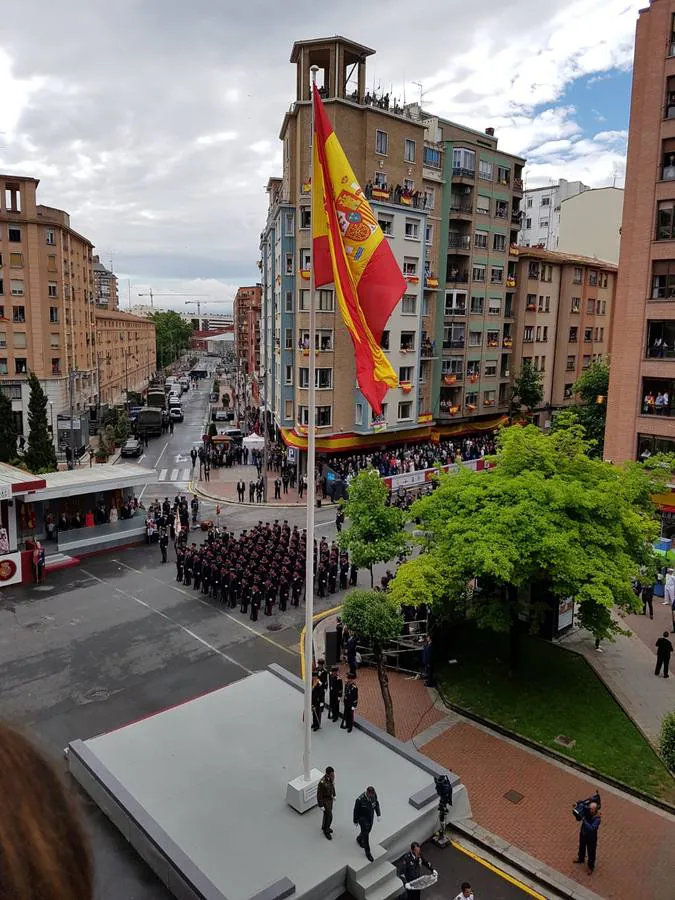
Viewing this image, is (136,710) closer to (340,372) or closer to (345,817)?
(345,817)

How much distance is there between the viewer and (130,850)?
11.6m

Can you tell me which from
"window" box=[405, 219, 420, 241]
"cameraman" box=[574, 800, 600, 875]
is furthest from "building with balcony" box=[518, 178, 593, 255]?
"cameraman" box=[574, 800, 600, 875]

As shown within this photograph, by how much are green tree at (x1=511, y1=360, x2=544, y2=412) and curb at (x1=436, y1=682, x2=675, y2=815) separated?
41.0m

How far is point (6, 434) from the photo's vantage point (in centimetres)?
4275

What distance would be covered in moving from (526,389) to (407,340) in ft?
46.7

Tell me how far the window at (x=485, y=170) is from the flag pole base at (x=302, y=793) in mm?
45815

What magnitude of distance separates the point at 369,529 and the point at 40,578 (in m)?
12.9

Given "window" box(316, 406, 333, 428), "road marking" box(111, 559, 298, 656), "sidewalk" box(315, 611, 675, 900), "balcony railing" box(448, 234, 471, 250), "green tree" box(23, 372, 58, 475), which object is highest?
"balcony railing" box(448, 234, 471, 250)

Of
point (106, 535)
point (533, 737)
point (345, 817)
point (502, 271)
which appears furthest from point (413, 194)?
point (345, 817)

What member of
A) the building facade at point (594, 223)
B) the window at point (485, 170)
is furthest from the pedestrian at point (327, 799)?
the building facade at point (594, 223)

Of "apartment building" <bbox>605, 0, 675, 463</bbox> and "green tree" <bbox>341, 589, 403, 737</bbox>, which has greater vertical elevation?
"apartment building" <bbox>605, 0, 675, 463</bbox>

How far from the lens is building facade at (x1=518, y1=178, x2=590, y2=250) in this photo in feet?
279

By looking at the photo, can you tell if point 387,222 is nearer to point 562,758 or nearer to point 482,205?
point 482,205

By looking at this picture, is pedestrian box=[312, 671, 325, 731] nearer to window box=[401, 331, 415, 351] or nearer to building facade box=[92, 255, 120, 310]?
window box=[401, 331, 415, 351]
